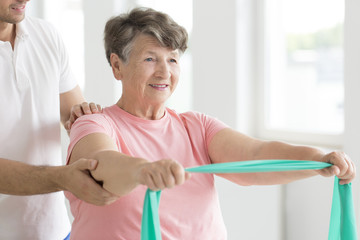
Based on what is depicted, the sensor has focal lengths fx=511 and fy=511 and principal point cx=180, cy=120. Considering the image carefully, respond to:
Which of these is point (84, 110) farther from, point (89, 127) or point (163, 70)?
point (163, 70)

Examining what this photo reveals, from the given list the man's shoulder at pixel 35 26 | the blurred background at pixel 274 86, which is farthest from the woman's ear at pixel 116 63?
the blurred background at pixel 274 86

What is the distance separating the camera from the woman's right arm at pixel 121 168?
4.33 ft

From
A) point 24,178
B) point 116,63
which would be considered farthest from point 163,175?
point 116,63

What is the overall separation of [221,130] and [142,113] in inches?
12.3

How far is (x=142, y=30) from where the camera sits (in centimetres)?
191

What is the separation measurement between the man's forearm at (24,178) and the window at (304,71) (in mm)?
2125

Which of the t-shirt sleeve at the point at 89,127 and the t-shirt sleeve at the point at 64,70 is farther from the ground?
the t-shirt sleeve at the point at 64,70

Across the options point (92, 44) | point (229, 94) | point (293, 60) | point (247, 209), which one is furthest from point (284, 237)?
point (92, 44)

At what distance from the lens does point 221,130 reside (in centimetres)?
197

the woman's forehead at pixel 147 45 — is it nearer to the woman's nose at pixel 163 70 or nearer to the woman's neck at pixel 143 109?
the woman's nose at pixel 163 70

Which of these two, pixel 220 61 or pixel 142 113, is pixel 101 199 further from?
pixel 220 61

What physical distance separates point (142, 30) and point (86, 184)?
0.65m

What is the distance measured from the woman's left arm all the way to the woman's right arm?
0.46m

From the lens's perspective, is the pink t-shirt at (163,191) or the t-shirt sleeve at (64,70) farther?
the t-shirt sleeve at (64,70)
